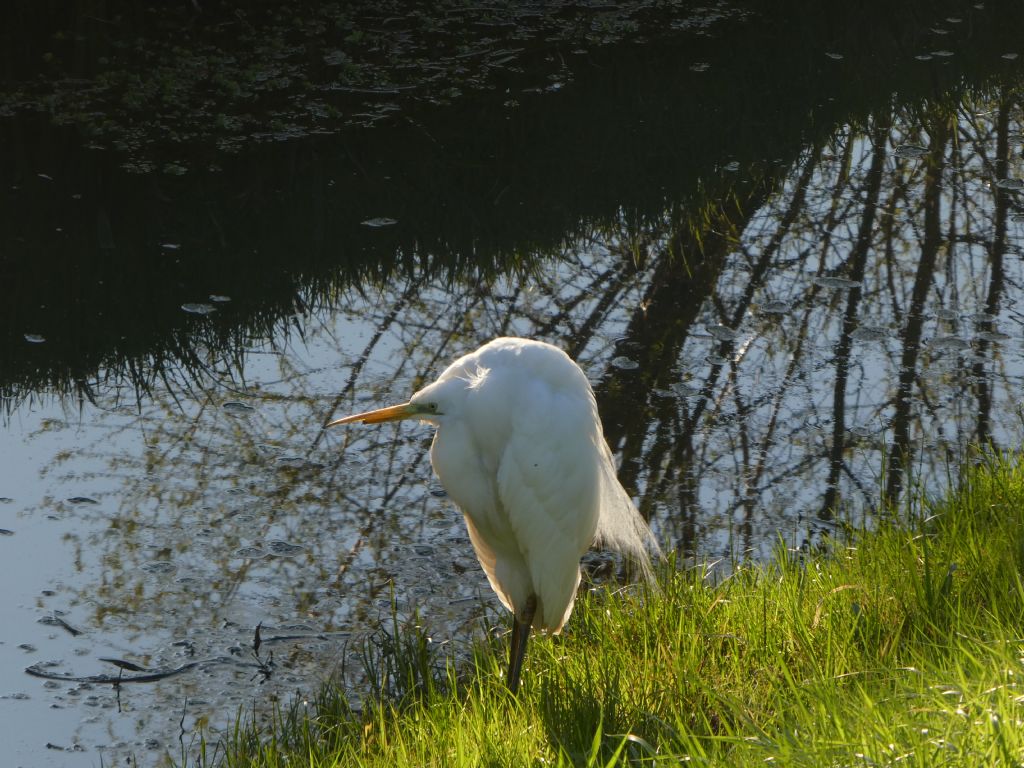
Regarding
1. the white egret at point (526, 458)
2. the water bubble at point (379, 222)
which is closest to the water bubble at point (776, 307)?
the water bubble at point (379, 222)

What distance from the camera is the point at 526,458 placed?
3127mm

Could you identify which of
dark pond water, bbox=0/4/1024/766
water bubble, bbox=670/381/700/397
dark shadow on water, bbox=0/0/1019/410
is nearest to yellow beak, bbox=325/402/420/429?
dark pond water, bbox=0/4/1024/766

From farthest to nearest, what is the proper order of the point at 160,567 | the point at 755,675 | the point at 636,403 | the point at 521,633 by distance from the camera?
the point at 636,403, the point at 160,567, the point at 521,633, the point at 755,675

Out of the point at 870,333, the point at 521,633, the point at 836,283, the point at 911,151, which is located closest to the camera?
the point at 521,633

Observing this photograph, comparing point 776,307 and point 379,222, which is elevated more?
point 379,222

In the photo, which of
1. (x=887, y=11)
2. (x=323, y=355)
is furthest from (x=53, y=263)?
(x=887, y=11)

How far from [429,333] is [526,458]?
7.36 ft

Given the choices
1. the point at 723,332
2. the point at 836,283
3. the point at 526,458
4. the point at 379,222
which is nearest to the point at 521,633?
the point at 526,458

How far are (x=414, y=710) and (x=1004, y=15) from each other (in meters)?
7.86

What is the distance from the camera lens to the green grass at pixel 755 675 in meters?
2.26

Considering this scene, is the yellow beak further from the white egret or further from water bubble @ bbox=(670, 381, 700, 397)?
water bubble @ bbox=(670, 381, 700, 397)

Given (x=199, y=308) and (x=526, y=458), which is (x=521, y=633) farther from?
(x=199, y=308)

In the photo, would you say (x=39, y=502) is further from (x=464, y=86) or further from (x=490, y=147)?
(x=464, y=86)

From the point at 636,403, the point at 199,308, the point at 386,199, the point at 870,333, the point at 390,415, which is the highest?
the point at 386,199
